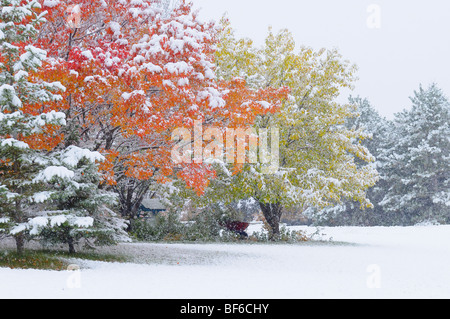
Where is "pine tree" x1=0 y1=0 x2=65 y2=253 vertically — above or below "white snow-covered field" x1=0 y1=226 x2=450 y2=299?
above

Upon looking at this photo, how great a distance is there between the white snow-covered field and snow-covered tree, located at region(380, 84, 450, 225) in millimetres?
27440

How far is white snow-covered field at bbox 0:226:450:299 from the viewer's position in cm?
730

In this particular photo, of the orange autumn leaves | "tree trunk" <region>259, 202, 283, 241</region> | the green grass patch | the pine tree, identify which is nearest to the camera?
the pine tree

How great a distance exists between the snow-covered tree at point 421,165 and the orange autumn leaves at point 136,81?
30851mm

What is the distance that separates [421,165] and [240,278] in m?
36.8

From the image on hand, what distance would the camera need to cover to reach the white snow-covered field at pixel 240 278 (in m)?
7.30

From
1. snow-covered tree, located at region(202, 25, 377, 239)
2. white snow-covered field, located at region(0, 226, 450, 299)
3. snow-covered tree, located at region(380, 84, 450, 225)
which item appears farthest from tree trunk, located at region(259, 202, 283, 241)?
snow-covered tree, located at region(380, 84, 450, 225)

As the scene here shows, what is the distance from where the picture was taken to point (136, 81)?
1102 cm

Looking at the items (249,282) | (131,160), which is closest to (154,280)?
(249,282)

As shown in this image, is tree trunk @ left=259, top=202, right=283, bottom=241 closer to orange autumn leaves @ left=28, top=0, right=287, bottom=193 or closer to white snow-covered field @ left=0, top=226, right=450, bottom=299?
white snow-covered field @ left=0, top=226, right=450, bottom=299

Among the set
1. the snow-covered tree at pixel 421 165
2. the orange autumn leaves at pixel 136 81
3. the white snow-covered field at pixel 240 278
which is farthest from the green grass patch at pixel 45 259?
the snow-covered tree at pixel 421 165

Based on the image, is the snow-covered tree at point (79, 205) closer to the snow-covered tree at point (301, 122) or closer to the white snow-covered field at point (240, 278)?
the white snow-covered field at point (240, 278)

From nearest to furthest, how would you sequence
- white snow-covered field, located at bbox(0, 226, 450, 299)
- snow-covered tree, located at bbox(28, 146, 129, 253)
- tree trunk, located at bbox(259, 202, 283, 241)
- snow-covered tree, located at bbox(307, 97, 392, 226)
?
white snow-covered field, located at bbox(0, 226, 450, 299) → snow-covered tree, located at bbox(28, 146, 129, 253) → tree trunk, located at bbox(259, 202, 283, 241) → snow-covered tree, located at bbox(307, 97, 392, 226)

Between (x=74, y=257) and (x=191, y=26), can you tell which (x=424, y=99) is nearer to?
(x=191, y=26)
